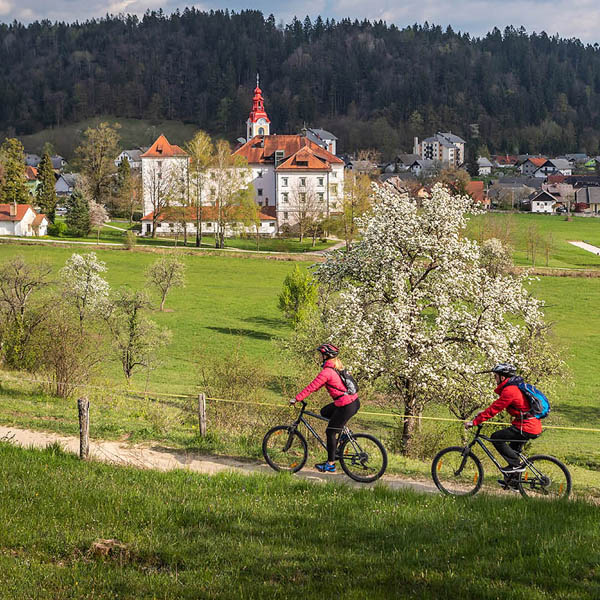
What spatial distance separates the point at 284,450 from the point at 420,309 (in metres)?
10.4

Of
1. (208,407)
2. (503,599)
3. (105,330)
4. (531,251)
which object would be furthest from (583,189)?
(503,599)

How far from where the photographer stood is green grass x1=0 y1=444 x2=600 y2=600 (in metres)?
7.24

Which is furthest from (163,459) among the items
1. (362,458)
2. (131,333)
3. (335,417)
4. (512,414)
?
(131,333)

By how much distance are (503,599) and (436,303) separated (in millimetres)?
15117

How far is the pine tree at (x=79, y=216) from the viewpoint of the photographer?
84.1m

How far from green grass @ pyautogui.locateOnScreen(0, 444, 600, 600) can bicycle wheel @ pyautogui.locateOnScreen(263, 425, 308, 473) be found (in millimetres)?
1192

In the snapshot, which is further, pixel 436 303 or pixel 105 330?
pixel 105 330

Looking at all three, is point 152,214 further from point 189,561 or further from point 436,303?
point 189,561

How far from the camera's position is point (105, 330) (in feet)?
114

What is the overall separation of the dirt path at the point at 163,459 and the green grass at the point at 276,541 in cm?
122

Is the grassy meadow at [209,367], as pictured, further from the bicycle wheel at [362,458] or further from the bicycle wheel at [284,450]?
the bicycle wheel at [362,458]

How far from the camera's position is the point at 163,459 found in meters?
13.1

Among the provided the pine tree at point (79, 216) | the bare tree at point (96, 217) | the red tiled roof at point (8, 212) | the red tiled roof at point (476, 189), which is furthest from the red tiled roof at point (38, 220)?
the red tiled roof at point (476, 189)

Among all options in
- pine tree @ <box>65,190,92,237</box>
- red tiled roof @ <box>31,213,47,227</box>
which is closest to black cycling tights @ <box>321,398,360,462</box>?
pine tree @ <box>65,190,92,237</box>
